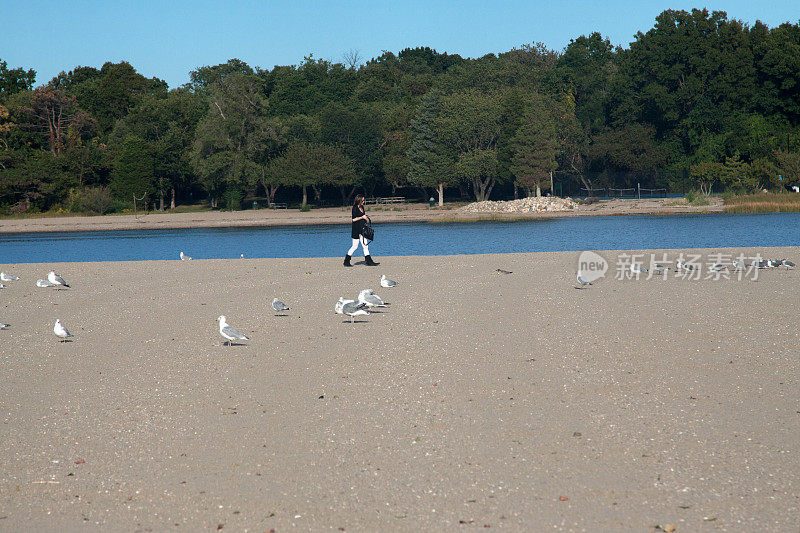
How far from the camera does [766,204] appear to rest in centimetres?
5903

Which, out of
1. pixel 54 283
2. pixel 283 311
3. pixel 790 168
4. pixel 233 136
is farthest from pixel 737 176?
pixel 54 283

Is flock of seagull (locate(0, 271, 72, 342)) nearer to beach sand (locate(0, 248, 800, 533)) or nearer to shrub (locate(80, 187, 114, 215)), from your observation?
beach sand (locate(0, 248, 800, 533))

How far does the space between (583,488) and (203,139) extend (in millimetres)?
72187

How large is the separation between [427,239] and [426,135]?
115 ft

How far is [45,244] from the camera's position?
155ft

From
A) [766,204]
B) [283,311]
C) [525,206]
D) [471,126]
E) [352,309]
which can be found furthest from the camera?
[471,126]

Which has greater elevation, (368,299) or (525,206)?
(525,206)

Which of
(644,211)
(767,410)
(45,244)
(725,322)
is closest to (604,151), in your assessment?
(644,211)

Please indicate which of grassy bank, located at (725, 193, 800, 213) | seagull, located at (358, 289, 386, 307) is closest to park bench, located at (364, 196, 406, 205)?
grassy bank, located at (725, 193, 800, 213)

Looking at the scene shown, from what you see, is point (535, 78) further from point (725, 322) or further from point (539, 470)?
point (539, 470)

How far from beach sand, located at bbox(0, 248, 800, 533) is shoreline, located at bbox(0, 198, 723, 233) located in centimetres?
4982

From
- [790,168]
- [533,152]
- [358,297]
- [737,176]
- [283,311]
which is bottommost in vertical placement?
[283,311]

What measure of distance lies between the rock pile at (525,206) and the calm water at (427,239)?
10860 mm

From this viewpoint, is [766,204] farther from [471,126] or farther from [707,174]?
[471,126]
